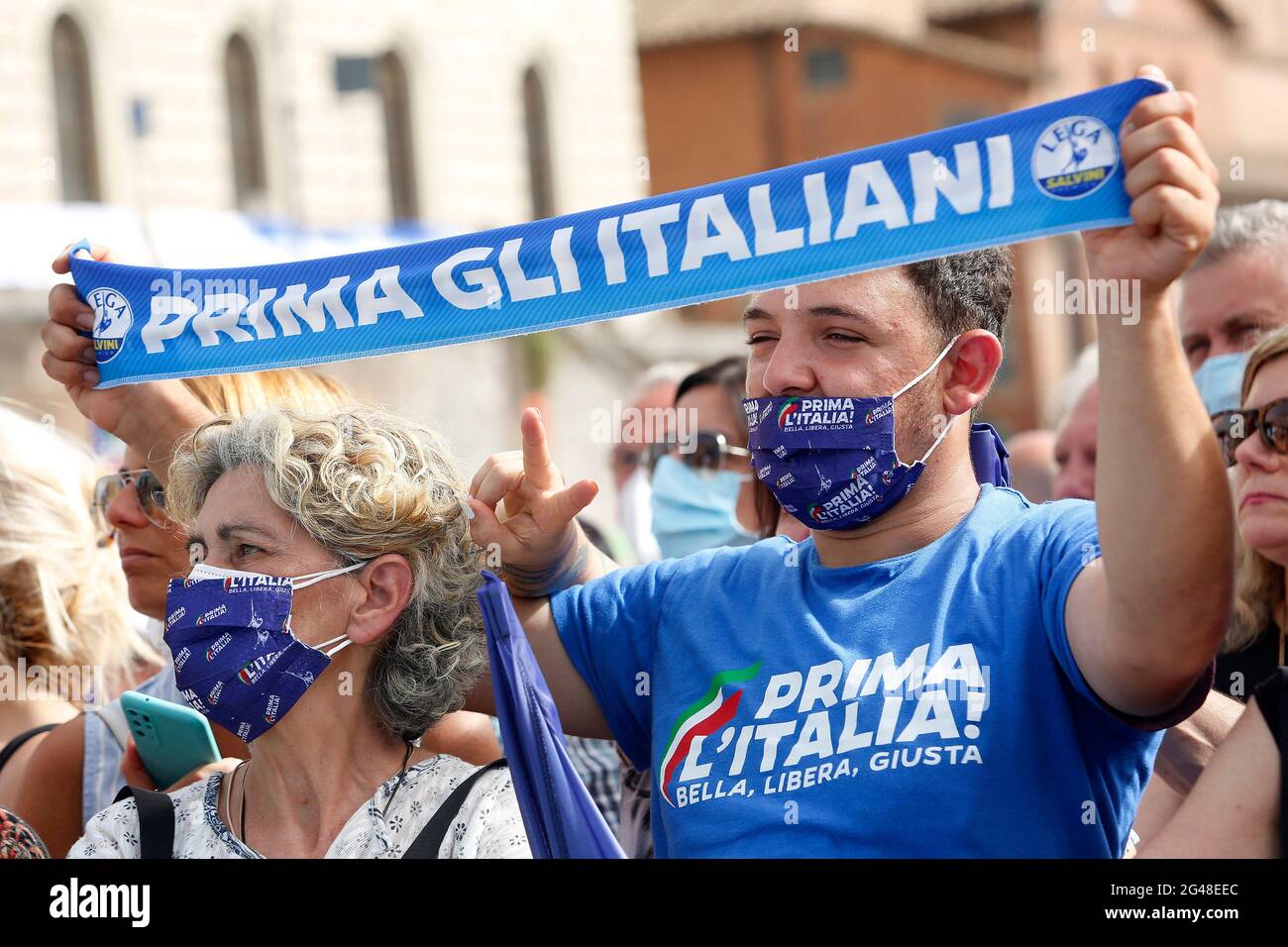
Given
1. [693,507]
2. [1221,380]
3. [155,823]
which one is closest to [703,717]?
[155,823]

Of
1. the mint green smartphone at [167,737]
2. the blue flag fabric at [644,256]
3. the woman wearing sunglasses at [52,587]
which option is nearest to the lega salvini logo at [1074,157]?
the blue flag fabric at [644,256]

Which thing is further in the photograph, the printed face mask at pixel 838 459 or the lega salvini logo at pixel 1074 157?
the printed face mask at pixel 838 459

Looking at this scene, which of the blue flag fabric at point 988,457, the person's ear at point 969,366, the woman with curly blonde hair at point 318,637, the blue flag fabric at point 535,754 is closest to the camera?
the blue flag fabric at point 535,754

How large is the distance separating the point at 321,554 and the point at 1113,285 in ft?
5.14

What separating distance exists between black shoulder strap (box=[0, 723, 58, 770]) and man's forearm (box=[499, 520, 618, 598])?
130cm

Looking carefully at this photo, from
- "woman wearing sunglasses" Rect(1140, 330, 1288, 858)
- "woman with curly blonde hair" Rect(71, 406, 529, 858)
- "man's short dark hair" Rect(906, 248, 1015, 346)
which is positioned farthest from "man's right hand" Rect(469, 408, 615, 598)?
"woman wearing sunglasses" Rect(1140, 330, 1288, 858)

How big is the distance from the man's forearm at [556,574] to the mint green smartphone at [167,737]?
729mm

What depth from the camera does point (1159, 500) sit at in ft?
7.88

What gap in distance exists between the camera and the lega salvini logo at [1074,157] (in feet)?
8.13

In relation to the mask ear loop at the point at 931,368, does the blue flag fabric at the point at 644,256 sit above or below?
above

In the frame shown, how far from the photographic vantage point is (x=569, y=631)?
3.24 metres

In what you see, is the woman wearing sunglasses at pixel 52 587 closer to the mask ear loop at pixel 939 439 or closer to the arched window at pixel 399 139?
the mask ear loop at pixel 939 439
